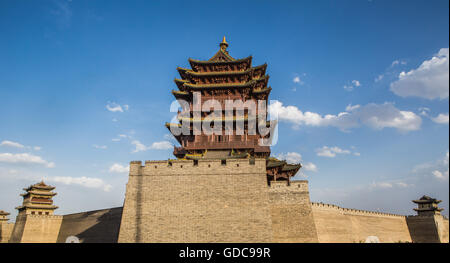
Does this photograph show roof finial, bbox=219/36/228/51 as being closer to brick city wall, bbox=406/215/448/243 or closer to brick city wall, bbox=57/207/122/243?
brick city wall, bbox=57/207/122/243

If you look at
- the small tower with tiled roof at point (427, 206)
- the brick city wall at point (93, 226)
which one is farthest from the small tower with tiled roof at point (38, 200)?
the small tower with tiled roof at point (427, 206)

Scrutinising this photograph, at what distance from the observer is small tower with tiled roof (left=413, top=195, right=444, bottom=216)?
3291 cm

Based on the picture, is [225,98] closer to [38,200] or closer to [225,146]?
[225,146]

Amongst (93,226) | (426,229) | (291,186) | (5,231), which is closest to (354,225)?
(291,186)

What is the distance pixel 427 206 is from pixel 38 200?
42.5m

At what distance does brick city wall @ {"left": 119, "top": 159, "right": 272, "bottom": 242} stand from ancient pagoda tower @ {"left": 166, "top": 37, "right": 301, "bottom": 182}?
164 inches

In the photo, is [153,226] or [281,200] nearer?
[153,226]

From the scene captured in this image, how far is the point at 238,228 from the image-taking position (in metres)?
14.5

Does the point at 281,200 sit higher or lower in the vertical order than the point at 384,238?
higher

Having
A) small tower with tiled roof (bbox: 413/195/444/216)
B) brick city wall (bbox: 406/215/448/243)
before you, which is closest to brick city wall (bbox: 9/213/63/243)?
brick city wall (bbox: 406/215/448/243)

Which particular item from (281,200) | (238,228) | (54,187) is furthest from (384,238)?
(54,187)

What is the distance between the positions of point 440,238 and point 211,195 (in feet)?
93.5
